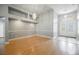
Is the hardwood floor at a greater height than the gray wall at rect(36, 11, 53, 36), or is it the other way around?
the gray wall at rect(36, 11, 53, 36)

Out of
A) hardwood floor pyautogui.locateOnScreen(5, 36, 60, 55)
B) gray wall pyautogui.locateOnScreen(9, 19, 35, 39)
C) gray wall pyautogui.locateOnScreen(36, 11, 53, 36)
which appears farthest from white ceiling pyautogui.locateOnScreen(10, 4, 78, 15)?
hardwood floor pyautogui.locateOnScreen(5, 36, 60, 55)

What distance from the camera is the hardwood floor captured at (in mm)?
2404

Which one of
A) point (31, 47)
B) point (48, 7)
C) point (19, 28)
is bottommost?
point (31, 47)

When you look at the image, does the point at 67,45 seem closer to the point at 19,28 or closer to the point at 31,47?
the point at 31,47

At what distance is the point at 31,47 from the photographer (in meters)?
2.42

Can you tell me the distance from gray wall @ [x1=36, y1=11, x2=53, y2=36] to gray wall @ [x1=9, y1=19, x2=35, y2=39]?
0.16m

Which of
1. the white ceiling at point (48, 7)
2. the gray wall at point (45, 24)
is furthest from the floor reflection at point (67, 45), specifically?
the white ceiling at point (48, 7)

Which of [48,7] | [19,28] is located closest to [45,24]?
[48,7]

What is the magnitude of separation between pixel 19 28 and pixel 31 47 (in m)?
0.51

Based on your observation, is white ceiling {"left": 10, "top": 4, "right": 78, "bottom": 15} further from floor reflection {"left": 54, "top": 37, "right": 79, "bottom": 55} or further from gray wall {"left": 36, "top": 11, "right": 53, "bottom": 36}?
floor reflection {"left": 54, "top": 37, "right": 79, "bottom": 55}

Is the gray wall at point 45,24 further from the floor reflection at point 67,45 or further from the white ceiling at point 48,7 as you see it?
the floor reflection at point 67,45

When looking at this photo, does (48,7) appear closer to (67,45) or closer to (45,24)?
(45,24)

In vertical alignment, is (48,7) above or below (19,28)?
above

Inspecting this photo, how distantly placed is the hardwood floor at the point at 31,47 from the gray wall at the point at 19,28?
0.13 m
